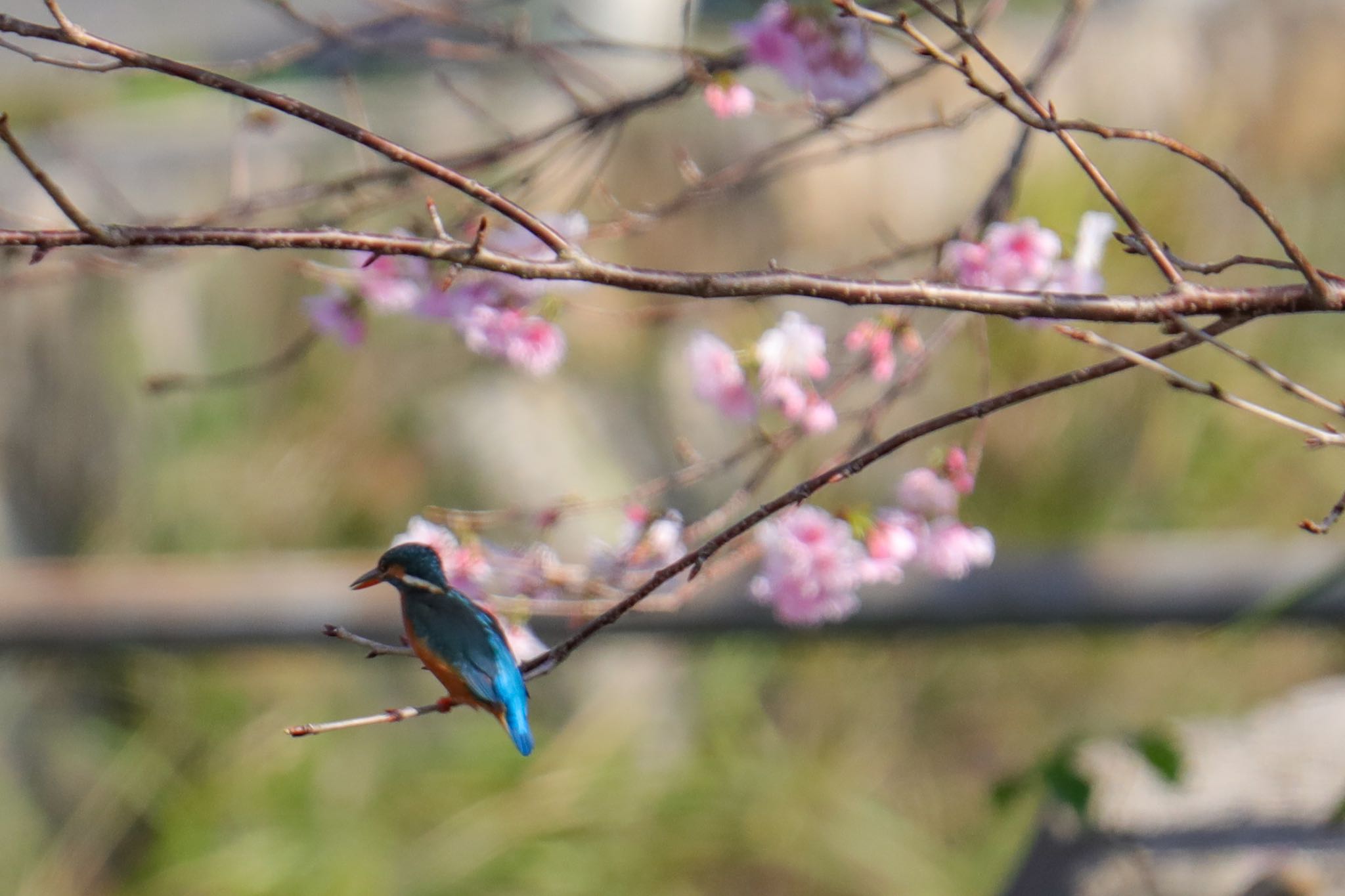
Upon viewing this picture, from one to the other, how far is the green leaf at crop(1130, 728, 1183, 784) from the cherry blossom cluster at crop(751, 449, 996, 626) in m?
0.30

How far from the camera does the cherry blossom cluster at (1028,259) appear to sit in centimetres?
127

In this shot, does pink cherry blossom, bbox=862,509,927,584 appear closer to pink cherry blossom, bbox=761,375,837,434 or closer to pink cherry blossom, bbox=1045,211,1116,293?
pink cherry blossom, bbox=761,375,837,434

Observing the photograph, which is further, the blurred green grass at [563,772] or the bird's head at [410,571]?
the blurred green grass at [563,772]

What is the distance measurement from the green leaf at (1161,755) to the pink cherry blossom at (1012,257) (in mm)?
525

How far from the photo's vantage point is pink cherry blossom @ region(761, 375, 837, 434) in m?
1.27

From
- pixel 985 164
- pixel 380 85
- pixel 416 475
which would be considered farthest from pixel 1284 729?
pixel 380 85

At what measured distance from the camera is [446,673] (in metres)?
0.89

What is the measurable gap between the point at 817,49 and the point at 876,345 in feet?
0.96

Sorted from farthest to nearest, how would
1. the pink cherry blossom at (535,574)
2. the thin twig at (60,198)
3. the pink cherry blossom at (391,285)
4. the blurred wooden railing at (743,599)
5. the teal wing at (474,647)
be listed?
the blurred wooden railing at (743,599) < the pink cherry blossom at (391,285) < the pink cherry blossom at (535,574) < the teal wing at (474,647) < the thin twig at (60,198)

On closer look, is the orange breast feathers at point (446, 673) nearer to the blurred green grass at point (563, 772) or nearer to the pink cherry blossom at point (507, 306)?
the pink cherry blossom at point (507, 306)

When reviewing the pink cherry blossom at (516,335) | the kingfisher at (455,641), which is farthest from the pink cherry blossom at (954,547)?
the kingfisher at (455,641)

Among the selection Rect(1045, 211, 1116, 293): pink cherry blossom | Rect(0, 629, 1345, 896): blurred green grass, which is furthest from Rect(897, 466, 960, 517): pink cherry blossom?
Rect(0, 629, 1345, 896): blurred green grass

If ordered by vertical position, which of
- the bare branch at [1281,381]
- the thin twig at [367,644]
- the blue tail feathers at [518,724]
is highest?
the bare branch at [1281,381]

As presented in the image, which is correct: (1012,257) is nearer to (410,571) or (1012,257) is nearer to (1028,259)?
(1028,259)
